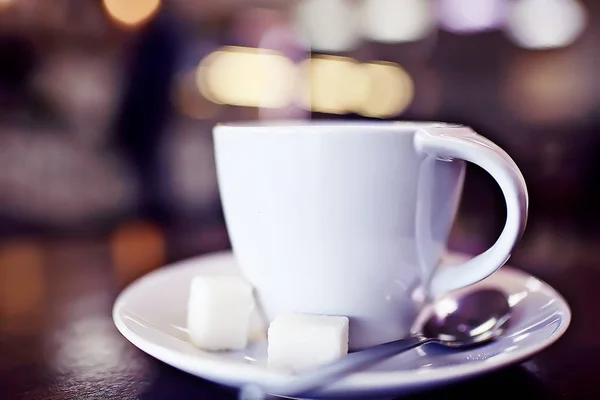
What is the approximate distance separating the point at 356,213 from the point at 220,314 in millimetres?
122

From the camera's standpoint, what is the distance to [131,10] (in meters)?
1.89

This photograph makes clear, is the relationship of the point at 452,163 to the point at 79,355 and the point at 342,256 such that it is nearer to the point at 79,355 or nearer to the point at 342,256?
the point at 342,256

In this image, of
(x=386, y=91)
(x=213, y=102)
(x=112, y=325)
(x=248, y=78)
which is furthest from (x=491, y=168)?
(x=386, y=91)

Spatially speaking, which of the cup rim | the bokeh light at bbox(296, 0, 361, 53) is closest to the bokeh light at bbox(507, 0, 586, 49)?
the bokeh light at bbox(296, 0, 361, 53)

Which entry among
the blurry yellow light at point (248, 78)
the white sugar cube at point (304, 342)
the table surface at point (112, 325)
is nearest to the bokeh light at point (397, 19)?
the blurry yellow light at point (248, 78)

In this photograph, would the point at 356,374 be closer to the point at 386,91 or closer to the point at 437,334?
the point at 437,334

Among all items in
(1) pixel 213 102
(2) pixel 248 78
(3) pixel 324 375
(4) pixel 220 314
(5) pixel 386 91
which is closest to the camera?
(3) pixel 324 375

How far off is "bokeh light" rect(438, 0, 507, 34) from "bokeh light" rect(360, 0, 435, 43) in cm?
8

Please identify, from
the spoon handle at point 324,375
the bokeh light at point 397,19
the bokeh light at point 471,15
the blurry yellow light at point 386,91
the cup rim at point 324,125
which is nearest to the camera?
the spoon handle at point 324,375

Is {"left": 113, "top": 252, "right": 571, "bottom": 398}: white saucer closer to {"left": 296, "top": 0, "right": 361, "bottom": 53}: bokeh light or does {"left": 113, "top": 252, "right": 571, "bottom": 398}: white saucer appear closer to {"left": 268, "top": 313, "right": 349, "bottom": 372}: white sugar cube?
{"left": 268, "top": 313, "right": 349, "bottom": 372}: white sugar cube

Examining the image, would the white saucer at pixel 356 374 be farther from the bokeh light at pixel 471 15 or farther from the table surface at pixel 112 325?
the bokeh light at pixel 471 15

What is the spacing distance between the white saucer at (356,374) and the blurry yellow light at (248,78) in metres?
1.85

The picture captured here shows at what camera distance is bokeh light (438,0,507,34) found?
2.80 m

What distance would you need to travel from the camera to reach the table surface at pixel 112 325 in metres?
0.40
